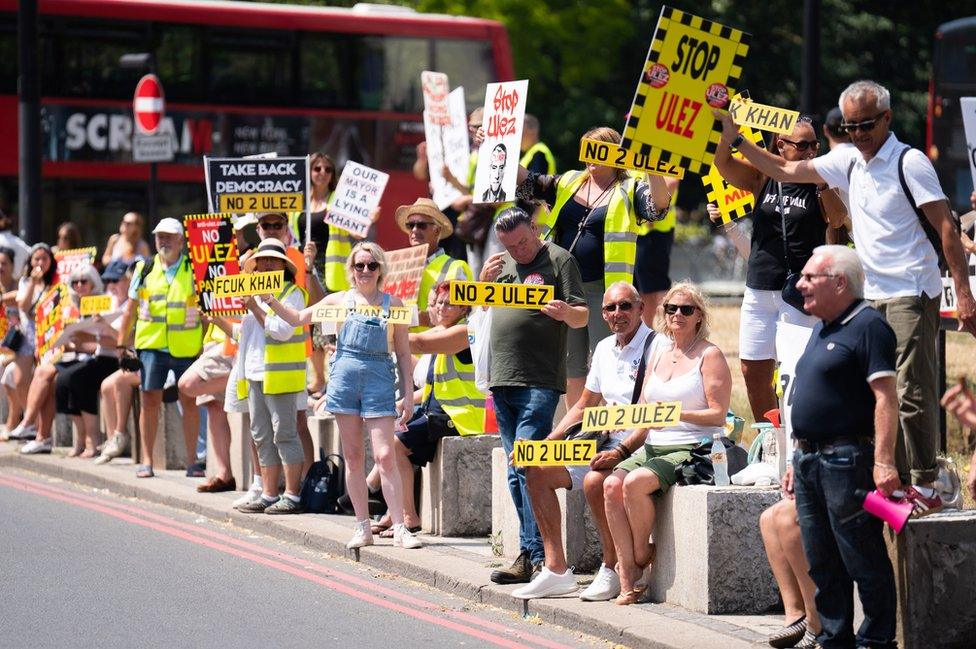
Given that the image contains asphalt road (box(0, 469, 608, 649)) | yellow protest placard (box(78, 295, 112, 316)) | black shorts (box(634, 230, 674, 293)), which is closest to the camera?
asphalt road (box(0, 469, 608, 649))

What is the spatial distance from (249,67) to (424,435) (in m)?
14.0

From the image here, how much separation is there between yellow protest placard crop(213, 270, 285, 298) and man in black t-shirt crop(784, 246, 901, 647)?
199 inches

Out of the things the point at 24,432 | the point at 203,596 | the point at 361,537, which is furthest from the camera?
the point at 24,432

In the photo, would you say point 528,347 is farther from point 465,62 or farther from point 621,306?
point 465,62

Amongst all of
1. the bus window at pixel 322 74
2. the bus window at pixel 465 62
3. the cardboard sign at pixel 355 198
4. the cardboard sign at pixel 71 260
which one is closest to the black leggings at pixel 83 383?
the cardboard sign at pixel 71 260

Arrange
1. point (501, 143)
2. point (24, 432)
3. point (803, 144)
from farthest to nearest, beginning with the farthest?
point (24, 432), point (501, 143), point (803, 144)

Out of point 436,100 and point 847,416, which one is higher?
point 436,100

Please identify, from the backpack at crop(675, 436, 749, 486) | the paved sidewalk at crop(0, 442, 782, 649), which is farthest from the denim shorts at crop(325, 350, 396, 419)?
the backpack at crop(675, 436, 749, 486)

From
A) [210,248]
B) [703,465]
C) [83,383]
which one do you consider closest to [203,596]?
[703,465]

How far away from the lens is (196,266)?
12992 mm

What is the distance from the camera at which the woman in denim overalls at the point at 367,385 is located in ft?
34.1

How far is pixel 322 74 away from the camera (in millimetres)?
24438

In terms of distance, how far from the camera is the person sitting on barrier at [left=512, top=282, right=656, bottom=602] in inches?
348

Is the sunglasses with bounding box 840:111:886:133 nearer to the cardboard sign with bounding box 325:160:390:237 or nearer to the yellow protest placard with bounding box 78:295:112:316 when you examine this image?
the cardboard sign with bounding box 325:160:390:237
